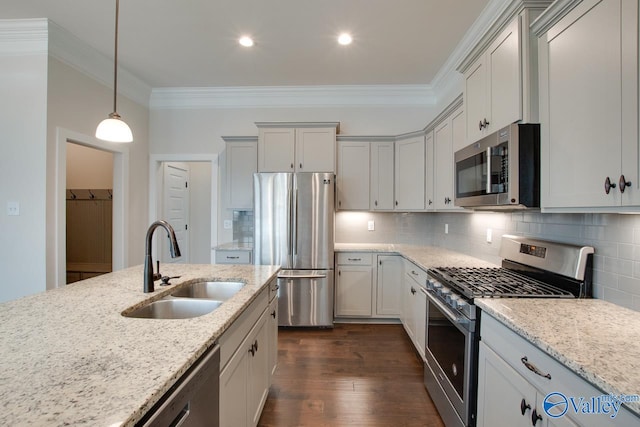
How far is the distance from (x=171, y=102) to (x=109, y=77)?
777mm

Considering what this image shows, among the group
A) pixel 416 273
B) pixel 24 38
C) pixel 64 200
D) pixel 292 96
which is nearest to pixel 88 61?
pixel 24 38

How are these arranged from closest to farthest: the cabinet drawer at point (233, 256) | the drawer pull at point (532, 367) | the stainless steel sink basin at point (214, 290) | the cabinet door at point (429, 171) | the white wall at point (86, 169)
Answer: the drawer pull at point (532, 367), the stainless steel sink basin at point (214, 290), the cabinet door at point (429, 171), the cabinet drawer at point (233, 256), the white wall at point (86, 169)

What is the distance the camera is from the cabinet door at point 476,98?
194 centimetres

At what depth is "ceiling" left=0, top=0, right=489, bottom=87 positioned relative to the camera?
90.7 inches

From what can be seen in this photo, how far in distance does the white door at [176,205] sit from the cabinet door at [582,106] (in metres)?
4.23

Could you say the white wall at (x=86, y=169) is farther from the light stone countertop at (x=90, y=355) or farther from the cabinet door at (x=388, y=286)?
the cabinet door at (x=388, y=286)

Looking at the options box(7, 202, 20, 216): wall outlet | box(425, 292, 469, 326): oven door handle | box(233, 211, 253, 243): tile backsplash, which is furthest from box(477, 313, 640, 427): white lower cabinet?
box(7, 202, 20, 216): wall outlet

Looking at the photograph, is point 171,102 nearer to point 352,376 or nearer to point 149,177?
point 149,177

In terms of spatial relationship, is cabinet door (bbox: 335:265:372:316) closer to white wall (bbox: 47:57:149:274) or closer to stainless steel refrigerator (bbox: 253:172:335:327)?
stainless steel refrigerator (bbox: 253:172:335:327)

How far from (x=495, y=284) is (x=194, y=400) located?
160 cm

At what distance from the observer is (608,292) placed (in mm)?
1400

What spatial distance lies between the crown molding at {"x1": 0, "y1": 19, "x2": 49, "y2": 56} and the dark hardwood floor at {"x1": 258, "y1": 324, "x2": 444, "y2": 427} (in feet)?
11.7

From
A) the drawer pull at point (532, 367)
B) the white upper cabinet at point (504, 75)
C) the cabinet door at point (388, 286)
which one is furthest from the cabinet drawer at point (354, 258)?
the drawer pull at point (532, 367)

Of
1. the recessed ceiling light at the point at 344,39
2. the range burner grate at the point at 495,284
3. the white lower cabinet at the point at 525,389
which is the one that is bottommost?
the white lower cabinet at the point at 525,389
